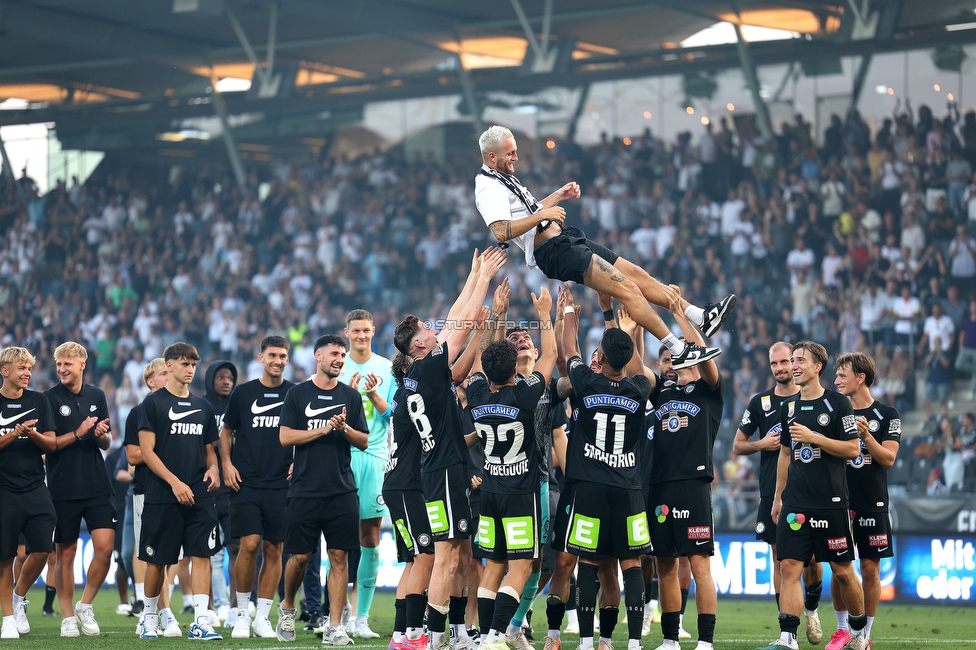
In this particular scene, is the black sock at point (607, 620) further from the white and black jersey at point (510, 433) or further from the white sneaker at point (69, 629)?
the white sneaker at point (69, 629)

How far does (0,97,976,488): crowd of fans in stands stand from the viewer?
2039cm

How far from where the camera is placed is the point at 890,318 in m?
20.1

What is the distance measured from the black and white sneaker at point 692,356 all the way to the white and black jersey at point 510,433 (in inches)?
43.1

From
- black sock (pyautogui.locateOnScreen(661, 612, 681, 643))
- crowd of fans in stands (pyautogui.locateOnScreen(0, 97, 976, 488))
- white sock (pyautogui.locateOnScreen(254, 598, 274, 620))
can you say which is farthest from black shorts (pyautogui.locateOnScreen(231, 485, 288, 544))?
crowd of fans in stands (pyautogui.locateOnScreen(0, 97, 976, 488))

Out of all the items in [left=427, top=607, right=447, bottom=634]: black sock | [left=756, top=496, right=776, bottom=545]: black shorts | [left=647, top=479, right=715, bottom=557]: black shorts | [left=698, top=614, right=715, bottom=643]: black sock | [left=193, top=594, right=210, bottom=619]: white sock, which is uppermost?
[left=647, top=479, right=715, bottom=557]: black shorts

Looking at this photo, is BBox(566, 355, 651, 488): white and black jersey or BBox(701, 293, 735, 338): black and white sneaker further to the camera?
BBox(701, 293, 735, 338): black and white sneaker

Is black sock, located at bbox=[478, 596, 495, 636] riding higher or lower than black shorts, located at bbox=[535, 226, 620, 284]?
lower

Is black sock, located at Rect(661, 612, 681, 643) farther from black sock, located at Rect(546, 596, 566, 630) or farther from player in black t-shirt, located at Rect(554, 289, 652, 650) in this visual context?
black sock, located at Rect(546, 596, 566, 630)

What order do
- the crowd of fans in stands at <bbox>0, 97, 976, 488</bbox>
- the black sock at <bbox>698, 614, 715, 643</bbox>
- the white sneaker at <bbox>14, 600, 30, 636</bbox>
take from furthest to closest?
the crowd of fans in stands at <bbox>0, 97, 976, 488</bbox>
the white sneaker at <bbox>14, 600, 30, 636</bbox>
the black sock at <bbox>698, 614, 715, 643</bbox>

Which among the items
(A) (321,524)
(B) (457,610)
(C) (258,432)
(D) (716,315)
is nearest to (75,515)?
(C) (258,432)

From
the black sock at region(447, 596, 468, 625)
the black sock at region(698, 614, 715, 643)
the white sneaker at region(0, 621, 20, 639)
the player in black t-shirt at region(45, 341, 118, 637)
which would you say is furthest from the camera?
the player in black t-shirt at region(45, 341, 118, 637)

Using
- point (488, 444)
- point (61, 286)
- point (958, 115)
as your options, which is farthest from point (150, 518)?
point (61, 286)

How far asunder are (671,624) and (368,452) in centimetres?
357

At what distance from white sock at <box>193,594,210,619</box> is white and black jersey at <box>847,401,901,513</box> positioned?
5.65 meters
